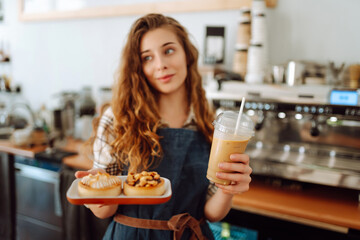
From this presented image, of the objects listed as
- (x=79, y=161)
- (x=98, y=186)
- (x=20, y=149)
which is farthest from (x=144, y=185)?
(x=20, y=149)

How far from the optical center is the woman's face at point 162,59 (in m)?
1.17

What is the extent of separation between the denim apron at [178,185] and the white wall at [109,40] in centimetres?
113

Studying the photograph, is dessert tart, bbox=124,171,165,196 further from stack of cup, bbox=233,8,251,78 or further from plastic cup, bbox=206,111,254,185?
stack of cup, bbox=233,8,251,78

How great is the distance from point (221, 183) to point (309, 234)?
1015mm

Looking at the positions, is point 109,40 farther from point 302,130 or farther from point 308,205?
point 308,205

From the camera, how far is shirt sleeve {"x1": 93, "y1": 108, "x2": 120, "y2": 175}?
112 centimetres

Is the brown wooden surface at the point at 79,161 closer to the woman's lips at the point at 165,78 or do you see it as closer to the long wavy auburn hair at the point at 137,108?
the long wavy auburn hair at the point at 137,108

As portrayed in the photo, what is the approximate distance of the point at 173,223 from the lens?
1.10 meters

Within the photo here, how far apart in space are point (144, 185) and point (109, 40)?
2.44 meters

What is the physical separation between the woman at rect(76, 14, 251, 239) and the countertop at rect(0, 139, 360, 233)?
0.34m

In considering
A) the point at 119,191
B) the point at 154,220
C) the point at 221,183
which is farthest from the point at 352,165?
the point at 119,191

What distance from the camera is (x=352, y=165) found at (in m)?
1.60

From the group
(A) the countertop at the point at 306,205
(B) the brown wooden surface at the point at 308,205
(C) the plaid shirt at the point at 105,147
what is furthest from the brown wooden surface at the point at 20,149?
(B) the brown wooden surface at the point at 308,205

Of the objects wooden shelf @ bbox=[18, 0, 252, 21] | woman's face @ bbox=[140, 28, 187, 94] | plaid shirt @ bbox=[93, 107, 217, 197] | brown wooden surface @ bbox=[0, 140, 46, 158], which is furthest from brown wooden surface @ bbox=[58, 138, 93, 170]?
wooden shelf @ bbox=[18, 0, 252, 21]
